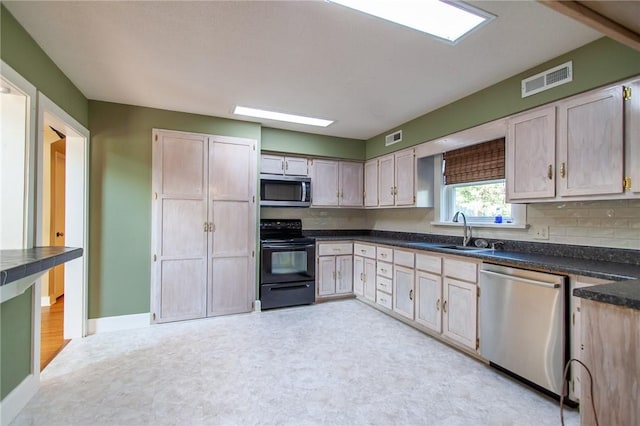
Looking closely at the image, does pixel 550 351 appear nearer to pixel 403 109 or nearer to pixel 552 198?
pixel 552 198

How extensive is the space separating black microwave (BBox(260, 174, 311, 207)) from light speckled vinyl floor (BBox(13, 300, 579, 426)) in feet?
5.89

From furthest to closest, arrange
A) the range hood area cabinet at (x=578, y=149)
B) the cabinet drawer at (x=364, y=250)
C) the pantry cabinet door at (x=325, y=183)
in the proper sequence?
the pantry cabinet door at (x=325, y=183) → the cabinet drawer at (x=364, y=250) → the range hood area cabinet at (x=578, y=149)

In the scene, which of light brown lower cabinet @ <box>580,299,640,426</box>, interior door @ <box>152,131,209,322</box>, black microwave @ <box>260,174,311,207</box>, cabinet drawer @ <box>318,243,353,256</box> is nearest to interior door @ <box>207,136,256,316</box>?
interior door @ <box>152,131,209,322</box>

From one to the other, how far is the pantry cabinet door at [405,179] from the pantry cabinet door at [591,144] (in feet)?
5.79

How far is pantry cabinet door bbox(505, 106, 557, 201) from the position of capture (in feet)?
7.93

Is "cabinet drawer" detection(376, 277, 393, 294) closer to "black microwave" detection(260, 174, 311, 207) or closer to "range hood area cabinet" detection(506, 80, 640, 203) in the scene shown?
"black microwave" detection(260, 174, 311, 207)

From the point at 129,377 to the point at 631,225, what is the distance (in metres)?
A: 4.00

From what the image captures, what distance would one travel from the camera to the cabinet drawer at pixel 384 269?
3847 mm

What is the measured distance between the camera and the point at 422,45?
2223 millimetres

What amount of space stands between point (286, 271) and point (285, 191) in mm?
1171

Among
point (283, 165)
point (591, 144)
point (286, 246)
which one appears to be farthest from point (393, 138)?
point (591, 144)

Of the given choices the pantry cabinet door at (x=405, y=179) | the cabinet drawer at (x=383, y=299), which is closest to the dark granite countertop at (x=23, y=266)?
the cabinet drawer at (x=383, y=299)

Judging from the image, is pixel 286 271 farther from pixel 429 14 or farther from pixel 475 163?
pixel 429 14

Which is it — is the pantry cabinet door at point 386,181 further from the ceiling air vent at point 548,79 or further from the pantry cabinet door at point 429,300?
the ceiling air vent at point 548,79
